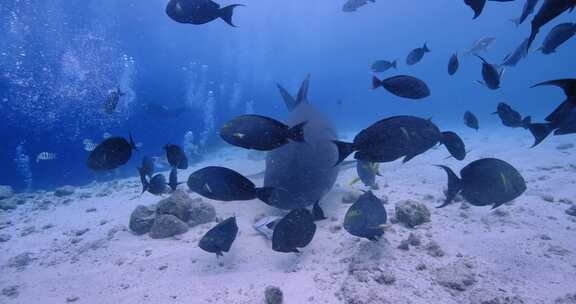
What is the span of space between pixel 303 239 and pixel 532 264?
2.92m

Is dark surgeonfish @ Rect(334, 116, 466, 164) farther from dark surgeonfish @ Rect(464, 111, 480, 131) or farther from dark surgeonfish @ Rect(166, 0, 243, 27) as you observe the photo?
dark surgeonfish @ Rect(464, 111, 480, 131)

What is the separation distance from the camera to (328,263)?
4.26m

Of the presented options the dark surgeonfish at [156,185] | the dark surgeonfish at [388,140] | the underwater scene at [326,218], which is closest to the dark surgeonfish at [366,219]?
the underwater scene at [326,218]

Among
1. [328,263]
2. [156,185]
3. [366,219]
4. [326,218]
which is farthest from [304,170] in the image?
[156,185]

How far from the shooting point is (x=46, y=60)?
20.5 metres

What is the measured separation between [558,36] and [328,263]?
4.75 meters

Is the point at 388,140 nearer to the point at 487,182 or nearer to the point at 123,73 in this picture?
the point at 487,182

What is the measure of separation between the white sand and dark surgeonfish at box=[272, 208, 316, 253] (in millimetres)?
541

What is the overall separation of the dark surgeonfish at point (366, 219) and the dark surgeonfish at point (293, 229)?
1.99 ft

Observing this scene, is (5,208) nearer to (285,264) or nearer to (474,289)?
(285,264)

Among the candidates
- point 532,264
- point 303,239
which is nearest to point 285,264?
point 303,239

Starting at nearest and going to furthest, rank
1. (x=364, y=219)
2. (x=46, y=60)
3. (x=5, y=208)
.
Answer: (x=364, y=219) → (x=5, y=208) → (x=46, y=60)

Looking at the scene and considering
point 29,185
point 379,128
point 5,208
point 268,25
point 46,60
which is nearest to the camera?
point 379,128

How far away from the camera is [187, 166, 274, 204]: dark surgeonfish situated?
10.7 ft
